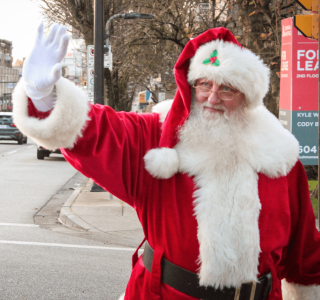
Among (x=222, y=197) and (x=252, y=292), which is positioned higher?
(x=222, y=197)

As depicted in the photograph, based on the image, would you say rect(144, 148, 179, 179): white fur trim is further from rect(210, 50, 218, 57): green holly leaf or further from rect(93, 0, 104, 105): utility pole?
rect(93, 0, 104, 105): utility pole

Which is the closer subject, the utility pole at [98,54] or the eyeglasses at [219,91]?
the eyeglasses at [219,91]

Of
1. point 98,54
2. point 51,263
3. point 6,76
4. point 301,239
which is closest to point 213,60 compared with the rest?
point 301,239

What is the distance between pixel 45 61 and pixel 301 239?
1.36 meters

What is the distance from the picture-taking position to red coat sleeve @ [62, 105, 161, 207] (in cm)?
192

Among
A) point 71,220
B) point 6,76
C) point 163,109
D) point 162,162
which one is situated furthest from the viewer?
point 6,76

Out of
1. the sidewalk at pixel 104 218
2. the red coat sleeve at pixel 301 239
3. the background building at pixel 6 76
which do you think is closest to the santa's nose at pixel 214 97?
the red coat sleeve at pixel 301 239

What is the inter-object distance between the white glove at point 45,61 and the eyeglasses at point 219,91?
63 centimetres

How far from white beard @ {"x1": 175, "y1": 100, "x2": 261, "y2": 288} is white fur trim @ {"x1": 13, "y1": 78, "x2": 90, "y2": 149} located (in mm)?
458

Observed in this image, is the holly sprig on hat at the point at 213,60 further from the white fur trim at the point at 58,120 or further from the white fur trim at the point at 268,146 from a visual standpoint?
the white fur trim at the point at 58,120

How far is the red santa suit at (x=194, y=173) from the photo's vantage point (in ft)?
6.30

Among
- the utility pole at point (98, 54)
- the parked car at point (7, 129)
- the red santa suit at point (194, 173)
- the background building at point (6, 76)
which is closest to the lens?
the red santa suit at point (194, 173)

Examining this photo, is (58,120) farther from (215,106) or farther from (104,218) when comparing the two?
(104,218)

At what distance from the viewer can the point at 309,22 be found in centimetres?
616
